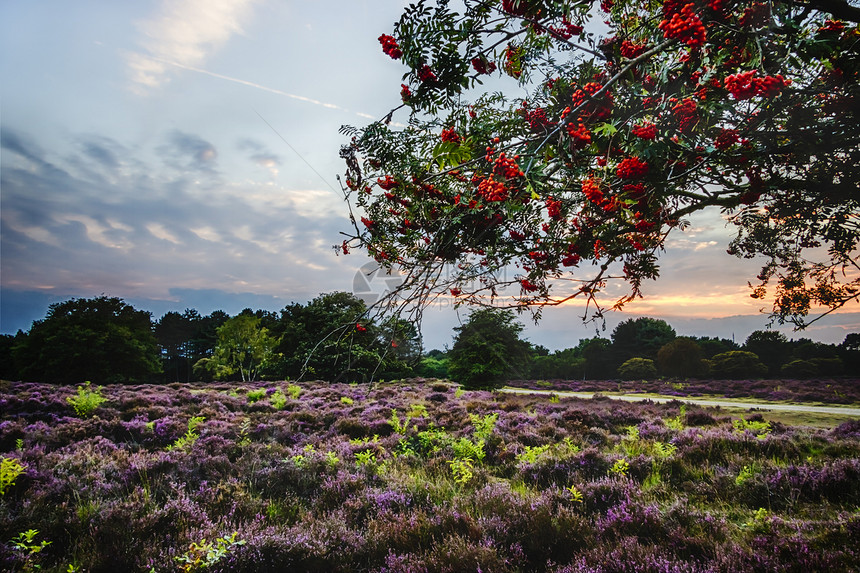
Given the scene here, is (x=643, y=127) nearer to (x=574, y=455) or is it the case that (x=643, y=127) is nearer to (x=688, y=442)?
(x=574, y=455)

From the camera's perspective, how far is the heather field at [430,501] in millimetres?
3207

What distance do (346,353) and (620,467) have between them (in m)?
18.1

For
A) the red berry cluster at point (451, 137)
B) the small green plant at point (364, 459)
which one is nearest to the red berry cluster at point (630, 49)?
the red berry cluster at point (451, 137)

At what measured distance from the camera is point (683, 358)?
88.4 ft

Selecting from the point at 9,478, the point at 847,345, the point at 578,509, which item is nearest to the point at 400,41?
the point at 578,509

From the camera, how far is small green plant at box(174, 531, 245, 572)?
10.0 ft

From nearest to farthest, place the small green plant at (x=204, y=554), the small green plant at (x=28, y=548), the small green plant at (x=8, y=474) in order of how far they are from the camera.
→ the small green plant at (x=204, y=554)
the small green plant at (x=28, y=548)
the small green plant at (x=8, y=474)

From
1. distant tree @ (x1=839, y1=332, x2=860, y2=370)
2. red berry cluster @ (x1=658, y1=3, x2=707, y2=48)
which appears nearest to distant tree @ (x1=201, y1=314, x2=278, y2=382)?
red berry cluster @ (x1=658, y1=3, x2=707, y2=48)

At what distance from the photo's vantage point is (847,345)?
65.4ft

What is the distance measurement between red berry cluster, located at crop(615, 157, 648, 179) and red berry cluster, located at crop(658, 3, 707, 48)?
2.23 ft

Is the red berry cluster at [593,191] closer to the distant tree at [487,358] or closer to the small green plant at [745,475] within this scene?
the small green plant at [745,475]

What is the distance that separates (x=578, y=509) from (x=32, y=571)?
17.9 ft

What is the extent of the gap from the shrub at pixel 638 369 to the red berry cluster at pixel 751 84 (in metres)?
32.1

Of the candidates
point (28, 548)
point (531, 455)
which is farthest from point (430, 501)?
point (28, 548)
